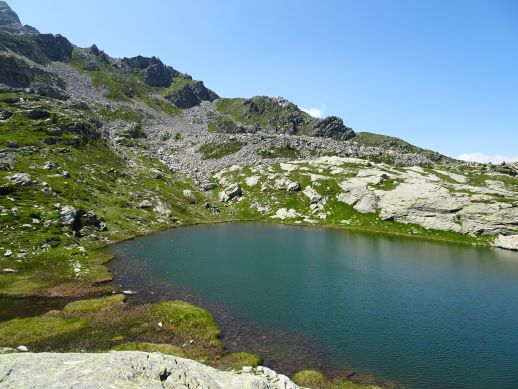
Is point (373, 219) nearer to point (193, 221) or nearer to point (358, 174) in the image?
point (358, 174)

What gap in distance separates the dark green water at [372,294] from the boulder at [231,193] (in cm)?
5734

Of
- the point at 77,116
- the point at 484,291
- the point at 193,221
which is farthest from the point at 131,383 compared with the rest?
the point at 77,116

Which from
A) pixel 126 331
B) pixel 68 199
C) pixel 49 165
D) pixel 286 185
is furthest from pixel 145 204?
pixel 126 331

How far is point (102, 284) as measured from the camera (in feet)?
203

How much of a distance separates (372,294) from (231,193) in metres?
113

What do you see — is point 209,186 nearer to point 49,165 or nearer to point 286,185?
point 286,185

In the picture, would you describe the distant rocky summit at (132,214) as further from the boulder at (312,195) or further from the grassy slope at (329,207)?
the grassy slope at (329,207)

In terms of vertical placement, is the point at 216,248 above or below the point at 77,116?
below

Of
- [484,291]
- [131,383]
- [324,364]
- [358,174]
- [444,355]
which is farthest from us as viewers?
[358,174]

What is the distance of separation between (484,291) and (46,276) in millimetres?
81248

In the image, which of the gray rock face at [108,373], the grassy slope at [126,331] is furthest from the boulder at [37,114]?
the gray rock face at [108,373]

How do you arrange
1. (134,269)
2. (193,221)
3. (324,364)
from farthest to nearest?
1. (193,221)
2. (134,269)
3. (324,364)

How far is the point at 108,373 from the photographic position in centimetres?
1898

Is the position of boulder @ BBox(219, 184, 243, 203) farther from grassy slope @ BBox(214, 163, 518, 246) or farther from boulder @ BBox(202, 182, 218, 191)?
boulder @ BBox(202, 182, 218, 191)
